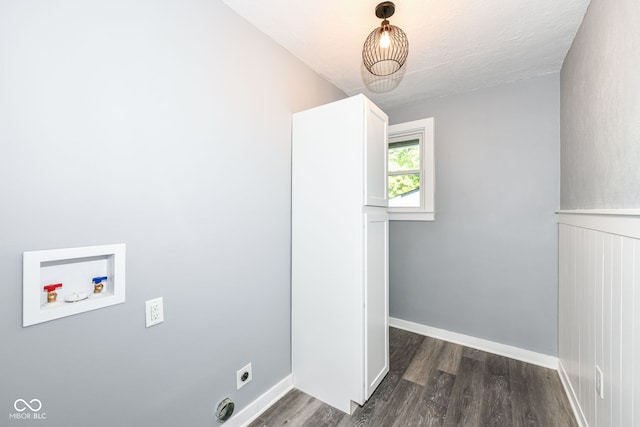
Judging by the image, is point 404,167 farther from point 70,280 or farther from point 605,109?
point 70,280

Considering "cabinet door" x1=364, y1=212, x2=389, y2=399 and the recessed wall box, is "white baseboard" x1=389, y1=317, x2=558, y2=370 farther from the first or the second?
the recessed wall box

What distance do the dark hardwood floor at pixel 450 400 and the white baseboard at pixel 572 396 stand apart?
34 millimetres

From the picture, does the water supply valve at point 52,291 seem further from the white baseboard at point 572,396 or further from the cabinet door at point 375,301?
the white baseboard at point 572,396

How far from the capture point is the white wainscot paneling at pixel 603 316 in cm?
98

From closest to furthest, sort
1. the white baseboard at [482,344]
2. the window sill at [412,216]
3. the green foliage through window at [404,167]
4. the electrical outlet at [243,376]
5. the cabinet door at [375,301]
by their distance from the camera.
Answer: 1. the electrical outlet at [243,376]
2. the cabinet door at [375,301]
3. the white baseboard at [482,344]
4. the window sill at [412,216]
5. the green foliage through window at [404,167]

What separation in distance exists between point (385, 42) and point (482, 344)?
2.57 meters

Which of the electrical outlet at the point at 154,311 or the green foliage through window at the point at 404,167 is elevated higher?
the green foliage through window at the point at 404,167

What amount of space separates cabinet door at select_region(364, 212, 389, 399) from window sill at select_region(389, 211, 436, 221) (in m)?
0.95

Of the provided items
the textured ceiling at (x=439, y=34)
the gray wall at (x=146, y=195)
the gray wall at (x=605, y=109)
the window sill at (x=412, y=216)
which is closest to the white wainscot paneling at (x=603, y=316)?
the gray wall at (x=605, y=109)

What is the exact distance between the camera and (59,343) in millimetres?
945

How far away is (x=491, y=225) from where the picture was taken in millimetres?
2410

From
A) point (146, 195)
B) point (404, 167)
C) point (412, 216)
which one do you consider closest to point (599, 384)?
point (412, 216)

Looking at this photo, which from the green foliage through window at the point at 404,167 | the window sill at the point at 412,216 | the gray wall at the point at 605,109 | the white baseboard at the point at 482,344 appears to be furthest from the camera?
the green foliage through window at the point at 404,167

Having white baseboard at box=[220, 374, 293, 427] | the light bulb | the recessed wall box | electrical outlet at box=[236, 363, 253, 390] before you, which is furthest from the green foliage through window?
the recessed wall box
